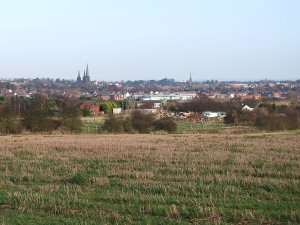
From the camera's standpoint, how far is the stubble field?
9.25 meters

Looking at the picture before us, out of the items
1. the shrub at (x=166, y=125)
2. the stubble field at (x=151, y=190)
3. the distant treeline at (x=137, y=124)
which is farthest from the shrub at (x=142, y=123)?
the stubble field at (x=151, y=190)

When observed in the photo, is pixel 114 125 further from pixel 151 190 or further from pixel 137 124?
pixel 151 190

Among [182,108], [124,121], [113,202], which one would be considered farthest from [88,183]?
[182,108]

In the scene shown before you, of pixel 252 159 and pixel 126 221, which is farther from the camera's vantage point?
pixel 252 159

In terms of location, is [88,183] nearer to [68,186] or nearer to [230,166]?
[68,186]

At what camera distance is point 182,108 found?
365 feet

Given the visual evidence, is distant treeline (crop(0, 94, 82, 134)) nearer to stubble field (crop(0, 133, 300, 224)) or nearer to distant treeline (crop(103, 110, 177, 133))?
distant treeline (crop(103, 110, 177, 133))

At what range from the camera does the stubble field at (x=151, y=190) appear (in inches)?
364

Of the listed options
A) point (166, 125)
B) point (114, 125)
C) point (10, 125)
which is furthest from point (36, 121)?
point (166, 125)

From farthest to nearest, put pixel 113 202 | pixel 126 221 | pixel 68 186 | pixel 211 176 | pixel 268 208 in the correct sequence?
1. pixel 211 176
2. pixel 68 186
3. pixel 113 202
4. pixel 268 208
5. pixel 126 221

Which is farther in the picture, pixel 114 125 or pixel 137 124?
pixel 137 124

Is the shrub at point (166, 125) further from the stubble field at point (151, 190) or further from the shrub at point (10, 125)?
the stubble field at point (151, 190)

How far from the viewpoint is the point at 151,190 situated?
39.1 ft

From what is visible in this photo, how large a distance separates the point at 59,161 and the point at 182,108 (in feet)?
307
